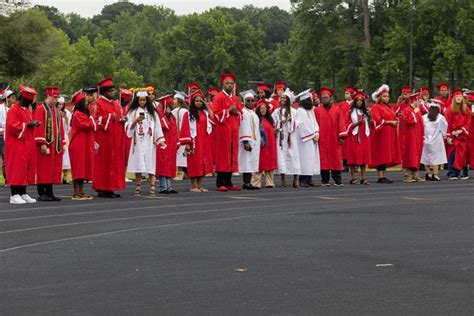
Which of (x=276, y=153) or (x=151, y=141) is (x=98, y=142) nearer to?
(x=151, y=141)

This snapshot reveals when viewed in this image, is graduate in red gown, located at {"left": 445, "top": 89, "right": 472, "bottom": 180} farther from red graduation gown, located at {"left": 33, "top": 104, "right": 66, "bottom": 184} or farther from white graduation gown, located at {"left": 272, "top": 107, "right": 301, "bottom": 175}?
red graduation gown, located at {"left": 33, "top": 104, "right": 66, "bottom": 184}

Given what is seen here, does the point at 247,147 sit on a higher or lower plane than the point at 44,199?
higher

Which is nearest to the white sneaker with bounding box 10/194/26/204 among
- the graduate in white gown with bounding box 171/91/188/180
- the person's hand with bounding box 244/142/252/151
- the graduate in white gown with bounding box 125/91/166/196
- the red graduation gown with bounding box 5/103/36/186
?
the red graduation gown with bounding box 5/103/36/186

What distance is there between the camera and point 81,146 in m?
21.8

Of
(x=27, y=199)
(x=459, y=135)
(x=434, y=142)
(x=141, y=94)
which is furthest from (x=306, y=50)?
(x=27, y=199)

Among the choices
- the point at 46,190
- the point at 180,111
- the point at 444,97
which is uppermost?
the point at 444,97

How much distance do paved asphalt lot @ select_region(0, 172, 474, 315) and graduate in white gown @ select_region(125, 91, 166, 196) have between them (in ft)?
6.28

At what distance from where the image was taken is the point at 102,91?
22203 mm

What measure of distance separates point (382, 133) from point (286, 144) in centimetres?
248

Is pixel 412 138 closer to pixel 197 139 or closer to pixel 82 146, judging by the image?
pixel 197 139

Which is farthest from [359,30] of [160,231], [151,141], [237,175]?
[160,231]

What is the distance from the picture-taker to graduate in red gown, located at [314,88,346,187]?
25938mm

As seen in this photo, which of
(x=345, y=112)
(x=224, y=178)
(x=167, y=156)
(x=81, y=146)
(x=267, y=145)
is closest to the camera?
(x=81, y=146)

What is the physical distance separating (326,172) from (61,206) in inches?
294
